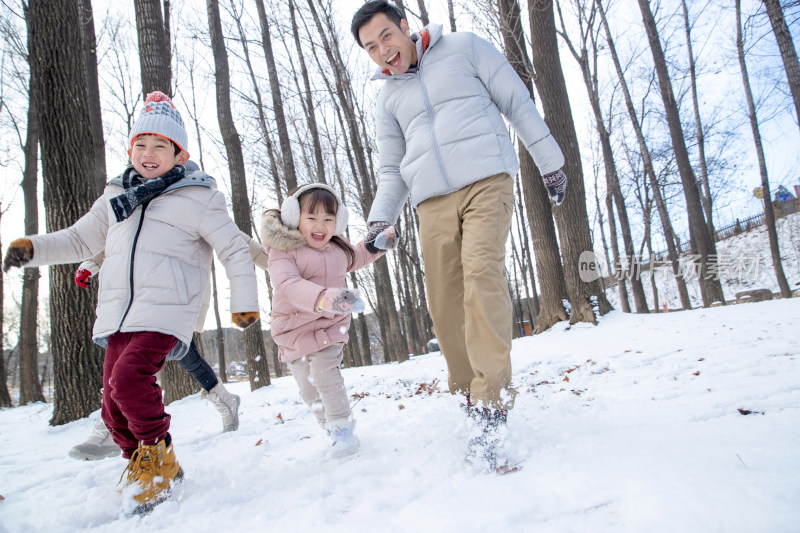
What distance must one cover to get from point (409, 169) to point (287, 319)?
3.54 feet

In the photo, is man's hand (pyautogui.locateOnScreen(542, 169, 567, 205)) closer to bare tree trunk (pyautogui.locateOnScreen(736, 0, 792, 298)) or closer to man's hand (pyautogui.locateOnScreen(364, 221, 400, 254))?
man's hand (pyautogui.locateOnScreen(364, 221, 400, 254))

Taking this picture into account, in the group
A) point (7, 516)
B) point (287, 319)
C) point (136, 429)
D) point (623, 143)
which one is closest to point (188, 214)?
point (287, 319)

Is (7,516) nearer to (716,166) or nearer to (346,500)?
(346,500)

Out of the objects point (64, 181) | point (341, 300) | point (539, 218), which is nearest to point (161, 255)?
point (341, 300)

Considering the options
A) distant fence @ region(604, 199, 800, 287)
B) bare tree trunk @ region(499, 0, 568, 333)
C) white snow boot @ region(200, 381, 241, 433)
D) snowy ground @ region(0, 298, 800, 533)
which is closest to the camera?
snowy ground @ region(0, 298, 800, 533)

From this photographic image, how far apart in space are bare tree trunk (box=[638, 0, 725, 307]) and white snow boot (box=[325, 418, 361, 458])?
11.8 m

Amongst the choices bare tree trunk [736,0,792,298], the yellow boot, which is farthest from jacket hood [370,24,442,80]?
bare tree trunk [736,0,792,298]

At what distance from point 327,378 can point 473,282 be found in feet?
3.24

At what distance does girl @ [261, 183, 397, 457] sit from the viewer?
246 cm

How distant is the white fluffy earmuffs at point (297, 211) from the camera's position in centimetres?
260

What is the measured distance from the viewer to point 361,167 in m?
11.4

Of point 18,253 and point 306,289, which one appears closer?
point 18,253

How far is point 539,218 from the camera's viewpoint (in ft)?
25.4

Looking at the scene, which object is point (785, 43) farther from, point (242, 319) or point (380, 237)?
point (242, 319)
